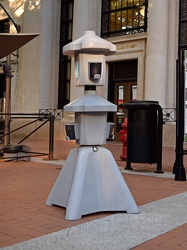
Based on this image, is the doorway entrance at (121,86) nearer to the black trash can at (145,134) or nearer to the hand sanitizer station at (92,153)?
the black trash can at (145,134)

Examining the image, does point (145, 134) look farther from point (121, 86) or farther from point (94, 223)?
point (121, 86)

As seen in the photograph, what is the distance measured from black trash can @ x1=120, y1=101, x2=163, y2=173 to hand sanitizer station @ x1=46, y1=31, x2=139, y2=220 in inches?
130

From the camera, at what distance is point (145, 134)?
7.98 meters

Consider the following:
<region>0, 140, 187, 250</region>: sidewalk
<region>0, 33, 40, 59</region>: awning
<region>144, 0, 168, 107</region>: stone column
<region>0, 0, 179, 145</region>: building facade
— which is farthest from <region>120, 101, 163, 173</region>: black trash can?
<region>144, 0, 168, 107</region>: stone column

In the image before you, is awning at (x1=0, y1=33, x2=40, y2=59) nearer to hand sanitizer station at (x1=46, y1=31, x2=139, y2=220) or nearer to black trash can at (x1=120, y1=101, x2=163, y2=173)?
hand sanitizer station at (x1=46, y1=31, x2=139, y2=220)

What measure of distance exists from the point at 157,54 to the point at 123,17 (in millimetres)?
3604

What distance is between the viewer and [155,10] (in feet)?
50.4

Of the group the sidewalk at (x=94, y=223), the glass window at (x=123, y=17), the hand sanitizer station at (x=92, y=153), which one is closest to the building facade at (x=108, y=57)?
the glass window at (x=123, y=17)

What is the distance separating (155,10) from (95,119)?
12.0 m

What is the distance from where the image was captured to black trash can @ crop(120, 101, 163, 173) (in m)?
7.94

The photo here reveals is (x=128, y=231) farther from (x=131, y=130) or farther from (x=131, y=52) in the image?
(x=131, y=52)

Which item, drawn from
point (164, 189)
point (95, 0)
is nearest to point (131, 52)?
point (95, 0)

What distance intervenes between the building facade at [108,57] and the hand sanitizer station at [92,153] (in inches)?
422

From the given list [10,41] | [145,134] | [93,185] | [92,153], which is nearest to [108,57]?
[145,134]
